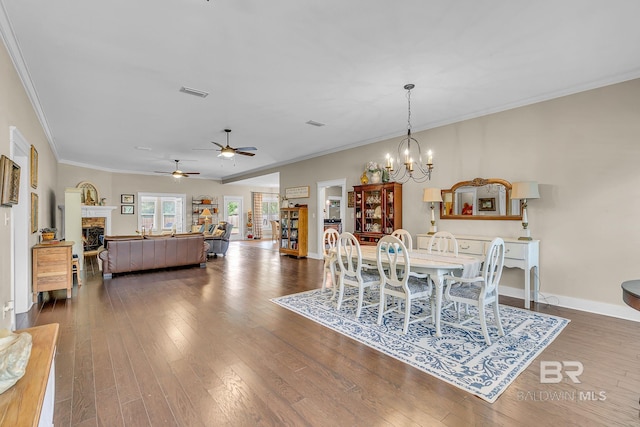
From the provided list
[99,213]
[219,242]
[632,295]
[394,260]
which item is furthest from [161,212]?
[632,295]

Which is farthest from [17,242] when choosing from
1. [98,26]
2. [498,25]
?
[498,25]

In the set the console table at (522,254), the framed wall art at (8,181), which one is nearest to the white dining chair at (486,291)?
the console table at (522,254)

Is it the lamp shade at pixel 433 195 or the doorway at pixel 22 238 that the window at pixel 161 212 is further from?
the lamp shade at pixel 433 195

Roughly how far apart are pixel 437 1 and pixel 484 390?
9.51ft

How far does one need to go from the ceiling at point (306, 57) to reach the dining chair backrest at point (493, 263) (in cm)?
193

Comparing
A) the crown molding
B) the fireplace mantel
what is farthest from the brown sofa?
the fireplace mantel

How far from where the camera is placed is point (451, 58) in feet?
10.1

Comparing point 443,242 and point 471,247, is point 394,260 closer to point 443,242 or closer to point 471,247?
point 443,242

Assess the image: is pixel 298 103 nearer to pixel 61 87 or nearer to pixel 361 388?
pixel 61 87

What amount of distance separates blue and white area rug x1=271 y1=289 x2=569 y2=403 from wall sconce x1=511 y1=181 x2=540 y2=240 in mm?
1078

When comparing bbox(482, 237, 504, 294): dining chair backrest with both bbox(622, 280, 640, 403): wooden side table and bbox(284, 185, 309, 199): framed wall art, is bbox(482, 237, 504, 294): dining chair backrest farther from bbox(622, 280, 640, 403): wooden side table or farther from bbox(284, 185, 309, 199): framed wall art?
bbox(284, 185, 309, 199): framed wall art

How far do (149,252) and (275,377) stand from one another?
505 centimetres

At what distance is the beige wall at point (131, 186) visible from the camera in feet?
29.3

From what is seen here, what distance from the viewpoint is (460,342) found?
9.32 feet
